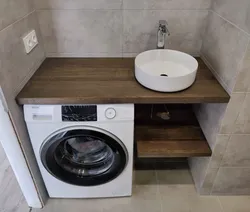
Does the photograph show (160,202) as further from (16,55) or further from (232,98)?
(16,55)

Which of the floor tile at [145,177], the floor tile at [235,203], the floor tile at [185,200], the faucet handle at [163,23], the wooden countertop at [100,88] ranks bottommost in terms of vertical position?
the floor tile at [235,203]

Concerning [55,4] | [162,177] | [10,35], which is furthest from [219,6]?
[162,177]

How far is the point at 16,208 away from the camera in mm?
1491

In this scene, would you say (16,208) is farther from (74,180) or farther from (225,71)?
(225,71)

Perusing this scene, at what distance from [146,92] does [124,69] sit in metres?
0.35

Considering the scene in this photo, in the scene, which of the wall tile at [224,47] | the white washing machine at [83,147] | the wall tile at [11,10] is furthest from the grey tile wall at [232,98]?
the wall tile at [11,10]

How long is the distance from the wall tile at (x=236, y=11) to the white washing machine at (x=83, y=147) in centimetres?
67

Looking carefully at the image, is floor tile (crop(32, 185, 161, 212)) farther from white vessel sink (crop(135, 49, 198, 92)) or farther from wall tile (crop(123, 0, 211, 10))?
wall tile (crop(123, 0, 211, 10))

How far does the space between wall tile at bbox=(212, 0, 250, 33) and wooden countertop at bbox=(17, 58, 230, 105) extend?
1.13ft

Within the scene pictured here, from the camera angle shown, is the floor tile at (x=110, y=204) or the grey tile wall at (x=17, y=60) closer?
the grey tile wall at (x=17, y=60)

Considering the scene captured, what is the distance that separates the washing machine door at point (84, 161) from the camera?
4.22 feet

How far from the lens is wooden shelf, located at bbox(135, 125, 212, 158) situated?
4.33 feet

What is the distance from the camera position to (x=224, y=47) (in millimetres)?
1177

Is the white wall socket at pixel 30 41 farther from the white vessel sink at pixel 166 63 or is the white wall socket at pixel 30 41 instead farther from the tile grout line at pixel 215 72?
the tile grout line at pixel 215 72
